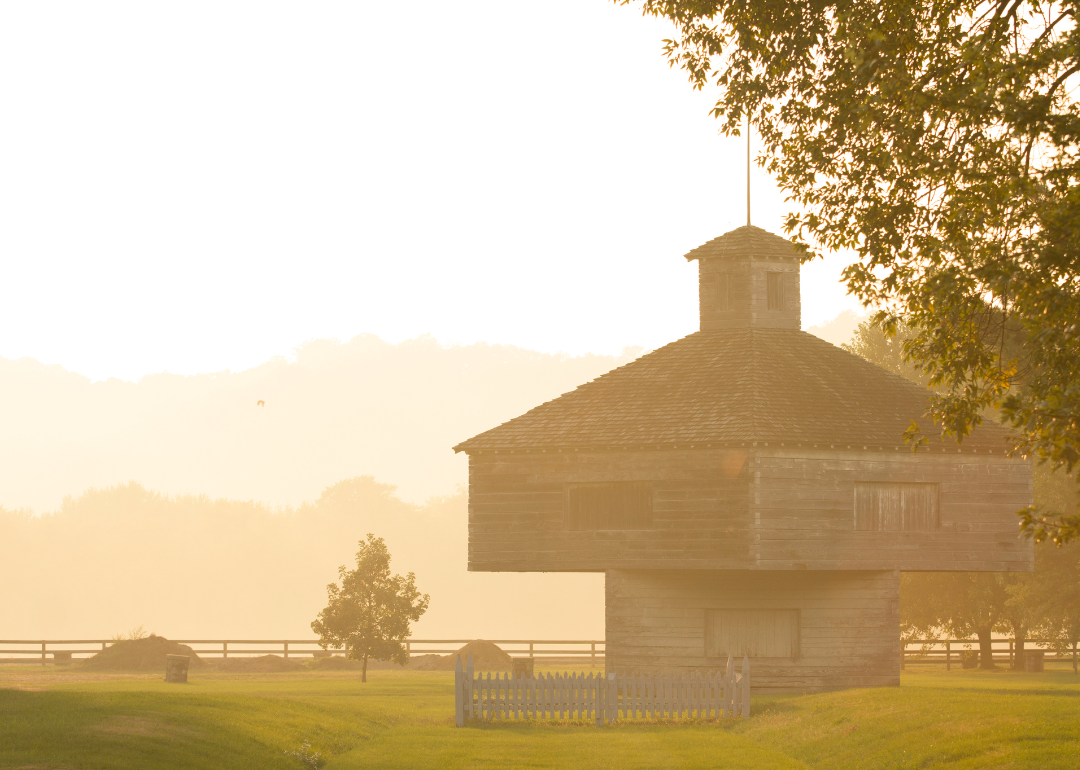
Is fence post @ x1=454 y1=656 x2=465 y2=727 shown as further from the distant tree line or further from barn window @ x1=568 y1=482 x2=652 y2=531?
the distant tree line

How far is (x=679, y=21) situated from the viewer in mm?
18266

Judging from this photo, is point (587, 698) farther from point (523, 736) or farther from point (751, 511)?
point (751, 511)

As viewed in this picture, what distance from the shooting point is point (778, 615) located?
106 feet

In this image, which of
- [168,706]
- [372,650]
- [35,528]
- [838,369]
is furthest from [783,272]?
[35,528]

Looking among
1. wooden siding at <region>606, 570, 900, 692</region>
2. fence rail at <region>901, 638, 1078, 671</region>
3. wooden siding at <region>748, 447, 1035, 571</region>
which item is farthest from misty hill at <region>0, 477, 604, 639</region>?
wooden siding at <region>748, 447, 1035, 571</region>

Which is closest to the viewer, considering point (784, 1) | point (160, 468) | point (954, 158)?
point (954, 158)

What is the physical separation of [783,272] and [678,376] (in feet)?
19.6

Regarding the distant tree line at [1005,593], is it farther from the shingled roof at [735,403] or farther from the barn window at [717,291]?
the shingled roof at [735,403]

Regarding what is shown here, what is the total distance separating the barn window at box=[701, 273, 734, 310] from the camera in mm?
37188

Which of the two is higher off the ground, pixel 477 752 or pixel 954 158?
pixel 954 158

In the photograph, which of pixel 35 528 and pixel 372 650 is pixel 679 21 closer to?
pixel 372 650

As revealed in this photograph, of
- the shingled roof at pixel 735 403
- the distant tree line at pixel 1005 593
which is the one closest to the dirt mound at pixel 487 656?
the shingled roof at pixel 735 403

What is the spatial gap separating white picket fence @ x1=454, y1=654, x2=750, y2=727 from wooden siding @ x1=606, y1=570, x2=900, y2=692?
7181 millimetres

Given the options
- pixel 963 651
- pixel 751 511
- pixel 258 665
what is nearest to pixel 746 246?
pixel 751 511
